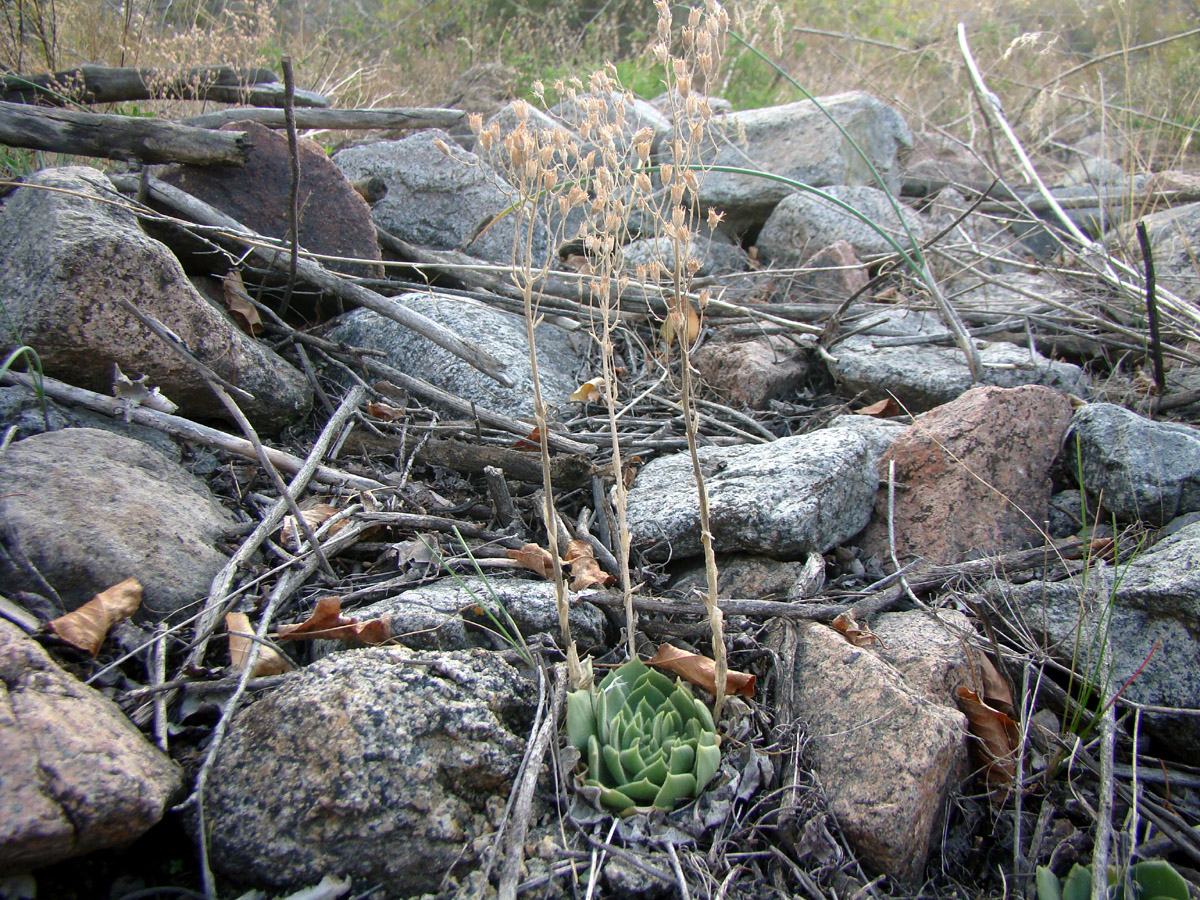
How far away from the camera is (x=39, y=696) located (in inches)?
57.2

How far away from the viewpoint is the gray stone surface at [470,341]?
10.3ft

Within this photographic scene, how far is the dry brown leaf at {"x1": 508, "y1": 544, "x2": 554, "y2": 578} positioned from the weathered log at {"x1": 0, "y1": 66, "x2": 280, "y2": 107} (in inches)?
134

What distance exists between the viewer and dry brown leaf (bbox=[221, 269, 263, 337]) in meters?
3.11

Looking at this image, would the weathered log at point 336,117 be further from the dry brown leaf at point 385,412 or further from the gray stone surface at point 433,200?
the dry brown leaf at point 385,412

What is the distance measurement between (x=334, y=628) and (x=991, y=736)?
177cm

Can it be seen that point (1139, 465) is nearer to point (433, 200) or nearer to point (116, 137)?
point (433, 200)

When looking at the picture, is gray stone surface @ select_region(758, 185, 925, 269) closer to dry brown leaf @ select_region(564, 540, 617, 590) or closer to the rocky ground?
the rocky ground

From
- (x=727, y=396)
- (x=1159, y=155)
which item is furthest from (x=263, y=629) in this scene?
(x=1159, y=155)

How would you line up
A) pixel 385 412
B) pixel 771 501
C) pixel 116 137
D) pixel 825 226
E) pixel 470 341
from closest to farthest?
1. pixel 771 501
2. pixel 385 412
3. pixel 116 137
4. pixel 470 341
5. pixel 825 226

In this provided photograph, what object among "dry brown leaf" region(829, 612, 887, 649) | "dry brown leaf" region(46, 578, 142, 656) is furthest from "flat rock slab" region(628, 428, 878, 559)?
"dry brown leaf" region(46, 578, 142, 656)

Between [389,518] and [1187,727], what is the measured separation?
231cm

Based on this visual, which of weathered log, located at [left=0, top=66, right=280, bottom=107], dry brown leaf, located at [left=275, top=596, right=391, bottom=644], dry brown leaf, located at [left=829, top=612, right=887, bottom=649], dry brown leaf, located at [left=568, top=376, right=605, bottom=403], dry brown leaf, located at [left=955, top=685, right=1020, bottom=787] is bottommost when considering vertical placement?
dry brown leaf, located at [left=955, top=685, right=1020, bottom=787]

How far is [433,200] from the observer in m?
4.29

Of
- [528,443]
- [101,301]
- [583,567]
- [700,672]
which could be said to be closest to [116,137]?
[101,301]
